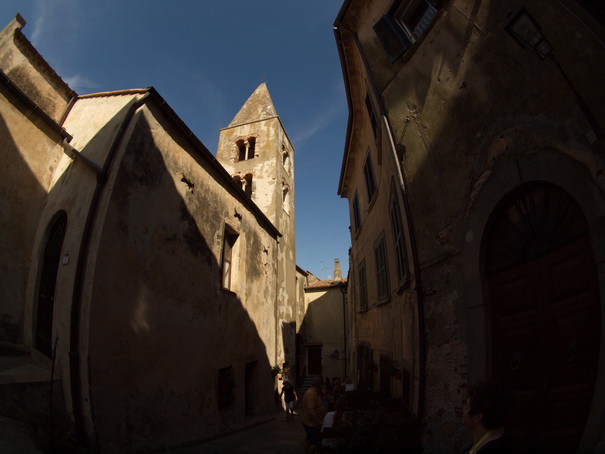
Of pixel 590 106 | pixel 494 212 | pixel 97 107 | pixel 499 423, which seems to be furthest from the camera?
pixel 97 107

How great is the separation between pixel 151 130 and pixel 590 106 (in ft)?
23.7

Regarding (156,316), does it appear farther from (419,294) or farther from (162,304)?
(419,294)

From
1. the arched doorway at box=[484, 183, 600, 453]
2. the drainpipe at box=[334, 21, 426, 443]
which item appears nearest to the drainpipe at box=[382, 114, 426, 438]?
the drainpipe at box=[334, 21, 426, 443]

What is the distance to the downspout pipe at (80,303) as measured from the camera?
4844 millimetres

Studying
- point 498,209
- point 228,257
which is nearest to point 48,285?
point 228,257

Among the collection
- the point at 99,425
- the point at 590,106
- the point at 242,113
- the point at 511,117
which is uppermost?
the point at 242,113

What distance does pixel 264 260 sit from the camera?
1318 cm

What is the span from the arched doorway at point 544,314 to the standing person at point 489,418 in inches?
54.4

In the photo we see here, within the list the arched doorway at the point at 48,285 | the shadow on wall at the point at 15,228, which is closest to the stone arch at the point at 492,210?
the arched doorway at the point at 48,285

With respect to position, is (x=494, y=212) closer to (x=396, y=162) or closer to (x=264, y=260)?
(x=396, y=162)

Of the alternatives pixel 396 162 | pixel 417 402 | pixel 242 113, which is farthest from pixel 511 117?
pixel 242 113

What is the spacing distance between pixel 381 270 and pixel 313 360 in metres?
15.5

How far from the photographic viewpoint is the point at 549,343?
3137 millimetres

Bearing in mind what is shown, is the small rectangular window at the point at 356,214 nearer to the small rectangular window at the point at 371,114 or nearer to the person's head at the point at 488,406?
the small rectangular window at the point at 371,114
